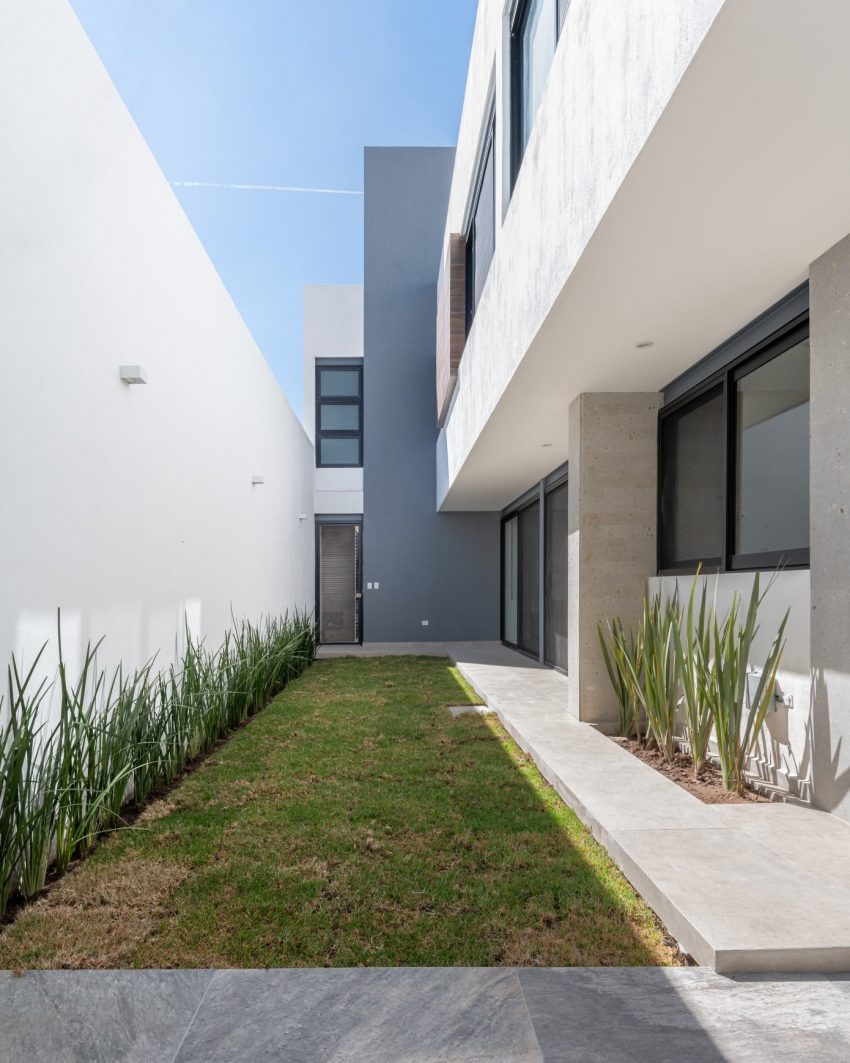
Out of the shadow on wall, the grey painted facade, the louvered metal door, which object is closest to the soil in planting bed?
the shadow on wall

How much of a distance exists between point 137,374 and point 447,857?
274 cm

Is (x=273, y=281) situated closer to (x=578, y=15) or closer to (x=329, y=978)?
(x=578, y=15)

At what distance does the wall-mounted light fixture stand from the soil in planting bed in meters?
3.34

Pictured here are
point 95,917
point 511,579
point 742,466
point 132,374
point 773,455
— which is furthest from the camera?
point 511,579

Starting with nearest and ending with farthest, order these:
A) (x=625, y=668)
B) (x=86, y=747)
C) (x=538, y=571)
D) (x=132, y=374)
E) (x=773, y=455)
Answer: (x=86, y=747) → (x=773, y=455) → (x=132, y=374) → (x=625, y=668) → (x=538, y=571)

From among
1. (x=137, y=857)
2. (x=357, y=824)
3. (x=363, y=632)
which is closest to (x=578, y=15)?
(x=357, y=824)

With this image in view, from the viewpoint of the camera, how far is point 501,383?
5.13 meters

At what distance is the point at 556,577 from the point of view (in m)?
8.16

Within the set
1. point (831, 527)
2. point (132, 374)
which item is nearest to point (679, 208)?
point (831, 527)

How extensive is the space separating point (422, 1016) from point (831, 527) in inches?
90.2

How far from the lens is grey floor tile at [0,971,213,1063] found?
170 cm

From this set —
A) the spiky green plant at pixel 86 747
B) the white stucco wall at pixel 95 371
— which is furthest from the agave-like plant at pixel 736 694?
the white stucco wall at pixel 95 371

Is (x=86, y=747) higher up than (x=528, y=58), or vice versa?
(x=528, y=58)

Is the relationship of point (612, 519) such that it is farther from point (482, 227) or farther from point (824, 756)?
point (482, 227)
